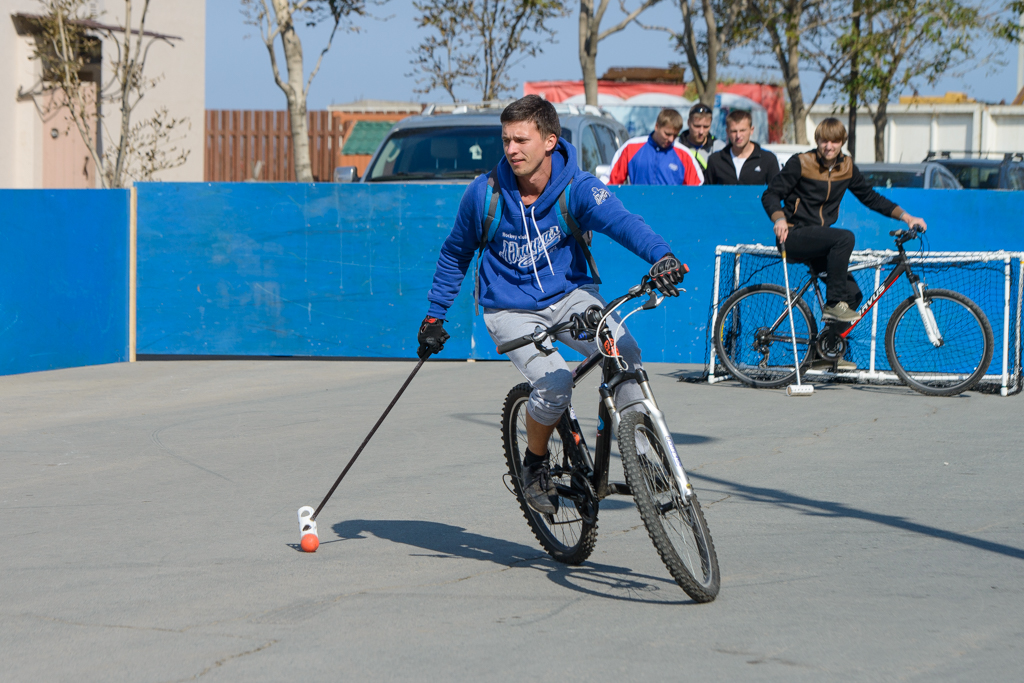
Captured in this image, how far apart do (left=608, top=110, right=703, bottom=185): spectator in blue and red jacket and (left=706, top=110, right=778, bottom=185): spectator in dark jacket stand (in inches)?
14.3

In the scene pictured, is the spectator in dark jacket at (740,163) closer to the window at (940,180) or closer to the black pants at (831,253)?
the black pants at (831,253)

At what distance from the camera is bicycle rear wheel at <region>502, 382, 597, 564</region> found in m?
4.94

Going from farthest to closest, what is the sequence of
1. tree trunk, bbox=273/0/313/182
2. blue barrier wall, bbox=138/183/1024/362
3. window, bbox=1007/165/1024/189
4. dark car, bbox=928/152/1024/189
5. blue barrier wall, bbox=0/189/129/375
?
1. tree trunk, bbox=273/0/313/182
2. dark car, bbox=928/152/1024/189
3. window, bbox=1007/165/1024/189
4. blue barrier wall, bbox=138/183/1024/362
5. blue barrier wall, bbox=0/189/129/375

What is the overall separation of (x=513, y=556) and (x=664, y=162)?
271 inches

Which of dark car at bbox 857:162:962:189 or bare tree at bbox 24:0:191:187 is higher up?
bare tree at bbox 24:0:191:187

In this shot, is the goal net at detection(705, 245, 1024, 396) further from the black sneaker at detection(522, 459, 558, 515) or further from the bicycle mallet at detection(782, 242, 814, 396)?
the black sneaker at detection(522, 459, 558, 515)

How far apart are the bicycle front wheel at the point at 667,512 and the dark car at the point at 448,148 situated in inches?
312

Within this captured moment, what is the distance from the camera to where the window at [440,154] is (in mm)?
12281

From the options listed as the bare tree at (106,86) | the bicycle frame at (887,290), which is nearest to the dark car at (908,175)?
the bicycle frame at (887,290)

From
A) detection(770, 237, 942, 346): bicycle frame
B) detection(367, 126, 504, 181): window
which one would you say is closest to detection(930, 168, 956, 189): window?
detection(770, 237, 942, 346): bicycle frame

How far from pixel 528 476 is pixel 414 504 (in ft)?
3.85

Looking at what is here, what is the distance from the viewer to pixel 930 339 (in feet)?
30.5

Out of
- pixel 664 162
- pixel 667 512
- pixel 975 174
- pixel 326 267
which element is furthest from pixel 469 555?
pixel 975 174

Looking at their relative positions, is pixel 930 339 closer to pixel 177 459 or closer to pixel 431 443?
pixel 431 443
